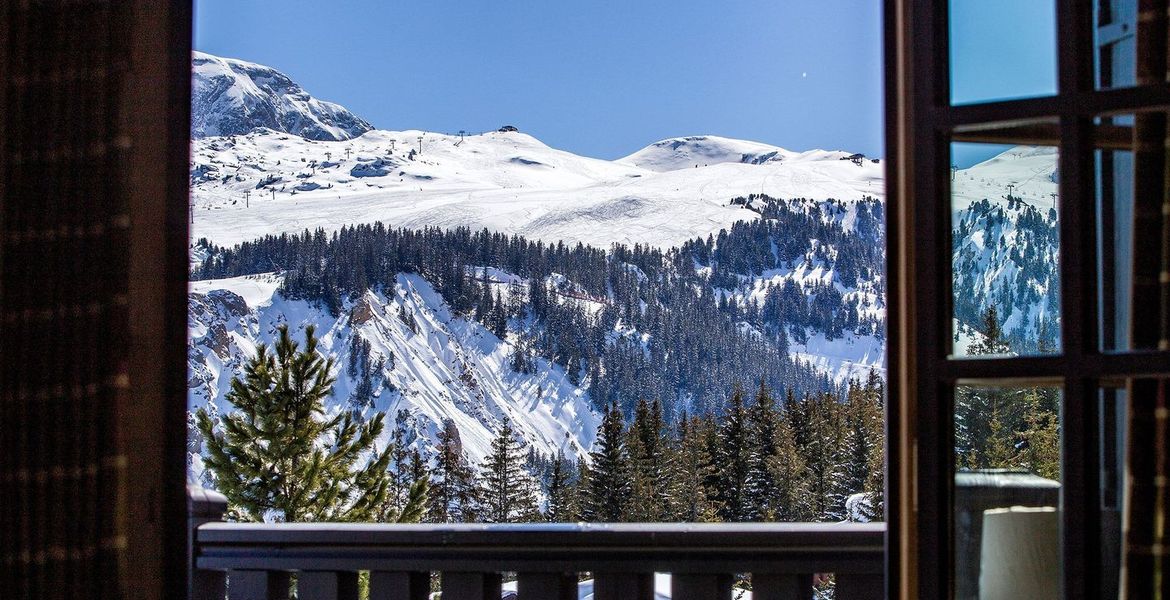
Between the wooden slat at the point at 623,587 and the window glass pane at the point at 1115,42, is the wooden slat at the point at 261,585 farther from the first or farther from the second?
the window glass pane at the point at 1115,42

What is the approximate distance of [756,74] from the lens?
44.4 m

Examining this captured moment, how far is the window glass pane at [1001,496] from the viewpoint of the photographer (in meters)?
0.87

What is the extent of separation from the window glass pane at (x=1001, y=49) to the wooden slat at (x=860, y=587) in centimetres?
61

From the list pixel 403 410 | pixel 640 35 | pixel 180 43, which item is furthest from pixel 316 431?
pixel 640 35

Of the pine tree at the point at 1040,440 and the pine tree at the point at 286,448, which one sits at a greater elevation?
the pine tree at the point at 1040,440

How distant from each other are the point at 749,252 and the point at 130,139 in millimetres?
38488

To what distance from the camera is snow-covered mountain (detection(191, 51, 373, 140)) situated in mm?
45719

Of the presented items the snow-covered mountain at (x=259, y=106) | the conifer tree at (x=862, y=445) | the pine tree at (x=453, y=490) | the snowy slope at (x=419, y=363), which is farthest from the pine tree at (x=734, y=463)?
the snow-covered mountain at (x=259, y=106)

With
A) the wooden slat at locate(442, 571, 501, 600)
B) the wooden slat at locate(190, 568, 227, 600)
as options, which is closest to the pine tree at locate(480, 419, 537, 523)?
the wooden slat at locate(190, 568, 227, 600)

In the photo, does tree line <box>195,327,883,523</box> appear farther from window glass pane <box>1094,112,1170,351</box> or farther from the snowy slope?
window glass pane <box>1094,112,1170,351</box>

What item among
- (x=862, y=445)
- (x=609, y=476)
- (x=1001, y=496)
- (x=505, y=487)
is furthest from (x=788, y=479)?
(x=1001, y=496)

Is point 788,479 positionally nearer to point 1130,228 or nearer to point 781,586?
point 781,586

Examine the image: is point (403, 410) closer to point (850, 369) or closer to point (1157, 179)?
point (850, 369)

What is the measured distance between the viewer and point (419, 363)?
3831cm
